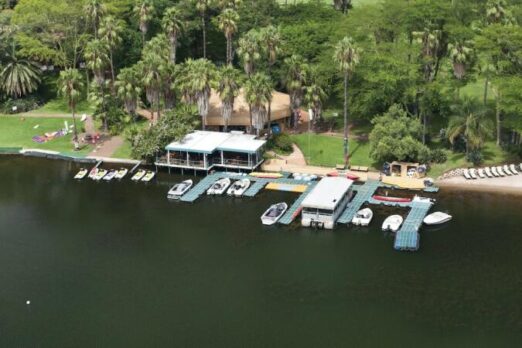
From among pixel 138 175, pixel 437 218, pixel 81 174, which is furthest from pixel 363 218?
pixel 81 174

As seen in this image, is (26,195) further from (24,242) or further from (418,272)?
(418,272)

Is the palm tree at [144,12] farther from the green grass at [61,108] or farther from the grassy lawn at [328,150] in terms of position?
the grassy lawn at [328,150]

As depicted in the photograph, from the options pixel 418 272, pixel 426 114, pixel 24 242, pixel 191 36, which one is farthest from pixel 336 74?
pixel 24 242

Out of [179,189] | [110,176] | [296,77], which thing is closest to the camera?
[179,189]

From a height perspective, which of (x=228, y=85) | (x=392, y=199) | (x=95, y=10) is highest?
(x=95, y=10)

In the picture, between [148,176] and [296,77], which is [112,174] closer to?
[148,176]

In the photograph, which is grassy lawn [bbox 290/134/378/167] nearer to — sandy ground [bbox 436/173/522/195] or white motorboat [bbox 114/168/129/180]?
sandy ground [bbox 436/173/522/195]

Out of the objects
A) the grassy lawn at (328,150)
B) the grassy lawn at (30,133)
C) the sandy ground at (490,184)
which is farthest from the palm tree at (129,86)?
the sandy ground at (490,184)

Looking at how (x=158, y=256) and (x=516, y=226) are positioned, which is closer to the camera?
(x=158, y=256)
